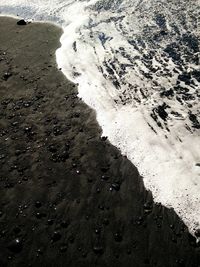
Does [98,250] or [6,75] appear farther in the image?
[6,75]

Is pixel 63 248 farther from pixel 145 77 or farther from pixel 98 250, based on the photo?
pixel 145 77

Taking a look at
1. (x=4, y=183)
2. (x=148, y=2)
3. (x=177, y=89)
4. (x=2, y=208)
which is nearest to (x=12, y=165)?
(x=4, y=183)

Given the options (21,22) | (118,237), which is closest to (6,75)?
(21,22)

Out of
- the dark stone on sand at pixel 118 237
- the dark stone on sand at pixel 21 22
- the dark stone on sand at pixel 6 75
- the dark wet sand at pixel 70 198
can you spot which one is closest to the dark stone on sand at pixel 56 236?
the dark wet sand at pixel 70 198

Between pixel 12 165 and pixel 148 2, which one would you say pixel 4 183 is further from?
pixel 148 2

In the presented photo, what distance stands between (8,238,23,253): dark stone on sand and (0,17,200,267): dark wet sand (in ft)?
0.04

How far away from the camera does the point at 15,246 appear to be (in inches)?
536

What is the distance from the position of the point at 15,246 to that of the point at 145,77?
13505mm

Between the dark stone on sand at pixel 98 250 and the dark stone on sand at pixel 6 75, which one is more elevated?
the dark stone on sand at pixel 98 250

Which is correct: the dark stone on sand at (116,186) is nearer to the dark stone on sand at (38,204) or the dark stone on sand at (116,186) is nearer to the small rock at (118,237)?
the small rock at (118,237)

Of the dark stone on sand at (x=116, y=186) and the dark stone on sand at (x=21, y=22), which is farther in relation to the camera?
the dark stone on sand at (x=21, y=22)

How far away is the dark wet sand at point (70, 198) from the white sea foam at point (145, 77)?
3.10 ft

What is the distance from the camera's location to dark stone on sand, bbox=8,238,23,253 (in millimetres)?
13531

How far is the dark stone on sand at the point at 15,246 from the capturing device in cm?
1353
